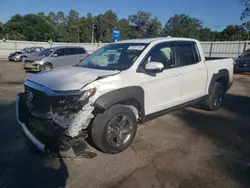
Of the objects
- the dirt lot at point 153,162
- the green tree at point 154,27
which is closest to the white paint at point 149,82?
the dirt lot at point 153,162

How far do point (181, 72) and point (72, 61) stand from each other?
11914 mm

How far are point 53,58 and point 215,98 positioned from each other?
1139 centimetres

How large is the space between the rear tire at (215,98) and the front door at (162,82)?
1.47 meters

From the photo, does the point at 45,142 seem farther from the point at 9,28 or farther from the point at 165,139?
the point at 9,28

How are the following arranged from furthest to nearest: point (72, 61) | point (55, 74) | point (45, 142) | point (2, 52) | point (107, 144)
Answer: point (2, 52), point (72, 61), point (55, 74), point (107, 144), point (45, 142)

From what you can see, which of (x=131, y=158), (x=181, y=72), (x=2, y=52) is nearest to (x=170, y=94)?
(x=181, y=72)

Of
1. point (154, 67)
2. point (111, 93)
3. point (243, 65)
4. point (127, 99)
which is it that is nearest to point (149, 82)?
point (154, 67)

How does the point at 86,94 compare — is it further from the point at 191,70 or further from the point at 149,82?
the point at 191,70

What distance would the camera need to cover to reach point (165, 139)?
13.7 feet

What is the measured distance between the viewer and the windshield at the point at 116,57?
154 inches

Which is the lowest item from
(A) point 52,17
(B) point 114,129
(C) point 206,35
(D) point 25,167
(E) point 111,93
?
(D) point 25,167

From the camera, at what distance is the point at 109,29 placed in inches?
3280

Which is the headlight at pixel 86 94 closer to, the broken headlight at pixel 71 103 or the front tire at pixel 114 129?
the broken headlight at pixel 71 103

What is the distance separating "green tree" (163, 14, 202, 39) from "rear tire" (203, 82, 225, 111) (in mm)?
58786
